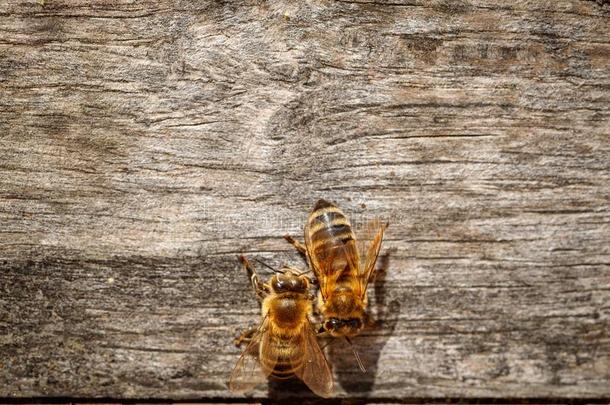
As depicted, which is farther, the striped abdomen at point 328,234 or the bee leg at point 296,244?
the bee leg at point 296,244

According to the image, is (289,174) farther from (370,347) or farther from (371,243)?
(370,347)

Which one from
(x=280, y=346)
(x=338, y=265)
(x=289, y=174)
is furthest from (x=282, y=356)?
(x=289, y=174)

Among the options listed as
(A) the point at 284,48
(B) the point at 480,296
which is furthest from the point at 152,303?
(B) the point at 480,296

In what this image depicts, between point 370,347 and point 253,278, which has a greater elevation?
point 253,278

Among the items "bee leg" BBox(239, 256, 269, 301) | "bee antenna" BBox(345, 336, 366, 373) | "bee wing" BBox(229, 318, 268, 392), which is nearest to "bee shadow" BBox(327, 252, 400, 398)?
"bee antenna" BBox(345, 336, 366, 373)

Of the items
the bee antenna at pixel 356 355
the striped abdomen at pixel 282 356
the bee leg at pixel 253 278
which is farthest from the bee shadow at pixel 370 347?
the bee leg at pixel 253 278

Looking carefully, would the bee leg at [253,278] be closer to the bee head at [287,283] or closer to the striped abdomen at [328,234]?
the bee head at [287,283]
